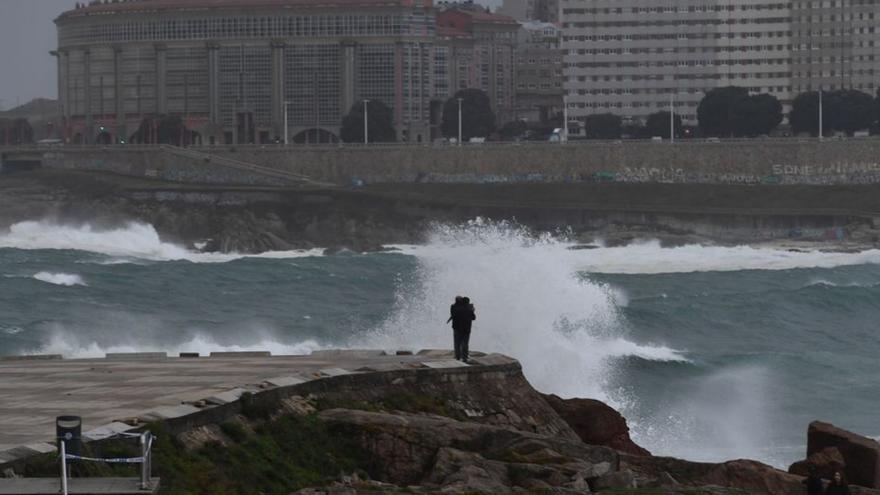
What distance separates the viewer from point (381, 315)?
63188mm

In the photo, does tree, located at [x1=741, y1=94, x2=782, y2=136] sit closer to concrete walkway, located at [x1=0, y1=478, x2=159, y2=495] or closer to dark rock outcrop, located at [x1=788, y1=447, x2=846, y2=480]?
dark rock outcrop, located at [x1=788, y1=447, x2=846, y2=480]

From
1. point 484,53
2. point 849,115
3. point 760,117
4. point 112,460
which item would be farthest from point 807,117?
point 112,460

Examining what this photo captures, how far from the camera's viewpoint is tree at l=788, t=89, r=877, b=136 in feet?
518

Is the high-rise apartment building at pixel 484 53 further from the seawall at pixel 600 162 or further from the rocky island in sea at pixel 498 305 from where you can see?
the rocky island in sea at pixel 498 305

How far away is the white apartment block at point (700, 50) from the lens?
17425 cm

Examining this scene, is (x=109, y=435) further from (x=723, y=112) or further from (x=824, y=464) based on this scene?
(x=723, y=112)

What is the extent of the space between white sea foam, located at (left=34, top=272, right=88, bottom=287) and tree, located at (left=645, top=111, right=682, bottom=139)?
9012 centimetres

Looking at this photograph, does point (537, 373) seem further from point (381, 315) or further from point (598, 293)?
point (381, 315)

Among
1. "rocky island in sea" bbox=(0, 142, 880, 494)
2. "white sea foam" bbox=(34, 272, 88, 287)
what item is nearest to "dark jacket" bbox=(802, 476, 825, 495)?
"rocky island in sea" bbox=(0, 142, 880, 494)

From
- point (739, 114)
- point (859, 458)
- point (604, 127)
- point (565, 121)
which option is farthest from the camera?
point (604, 127)

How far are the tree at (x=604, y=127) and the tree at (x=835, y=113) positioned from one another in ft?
44.9

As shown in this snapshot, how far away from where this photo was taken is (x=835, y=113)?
158 m

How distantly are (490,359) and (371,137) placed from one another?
133m

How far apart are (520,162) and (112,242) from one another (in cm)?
3337
